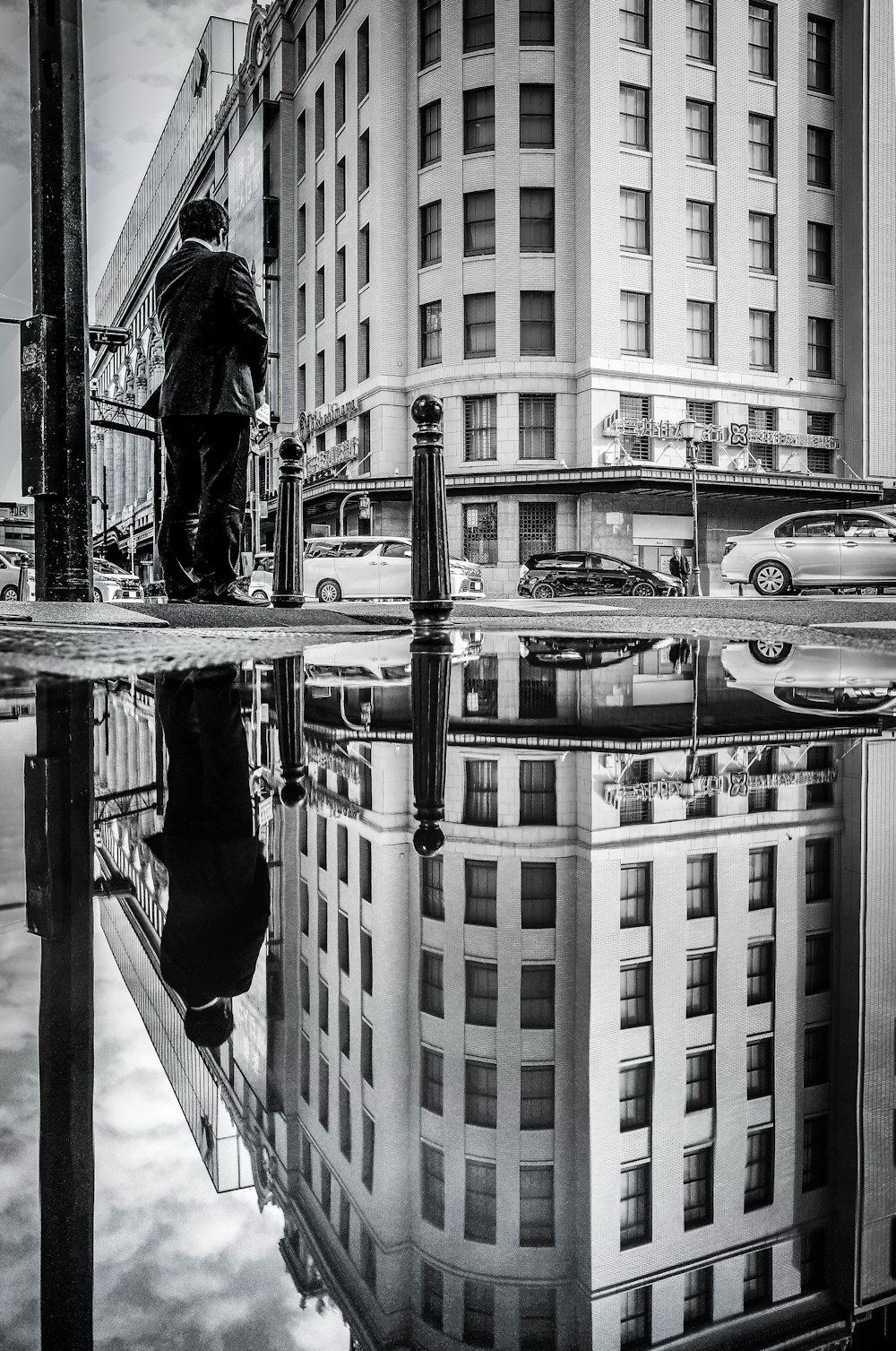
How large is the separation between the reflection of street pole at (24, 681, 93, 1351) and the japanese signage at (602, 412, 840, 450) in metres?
33.8

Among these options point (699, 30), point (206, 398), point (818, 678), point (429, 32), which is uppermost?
point (429, 32)

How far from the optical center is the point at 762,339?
36438 millimetres

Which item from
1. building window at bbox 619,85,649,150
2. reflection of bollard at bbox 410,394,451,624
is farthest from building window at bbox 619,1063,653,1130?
building window at bbox 619,85,649,150

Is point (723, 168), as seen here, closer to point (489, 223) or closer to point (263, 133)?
point (489, 223)

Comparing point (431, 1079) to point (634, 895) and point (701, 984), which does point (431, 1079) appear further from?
point (634, 895)

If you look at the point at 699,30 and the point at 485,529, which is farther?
A: the point at 699,30

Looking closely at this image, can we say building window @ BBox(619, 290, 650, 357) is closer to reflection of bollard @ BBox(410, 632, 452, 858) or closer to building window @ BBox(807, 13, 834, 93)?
building window @ BBox(807, 13, 834, 93)

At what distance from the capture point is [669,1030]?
0.85m

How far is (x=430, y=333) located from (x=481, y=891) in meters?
37.0

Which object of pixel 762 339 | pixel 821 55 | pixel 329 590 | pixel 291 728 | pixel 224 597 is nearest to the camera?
pixel 291 728

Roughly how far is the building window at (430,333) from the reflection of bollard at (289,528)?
93.9 feet

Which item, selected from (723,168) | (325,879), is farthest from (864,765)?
(723,168)

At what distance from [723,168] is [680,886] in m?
39.4

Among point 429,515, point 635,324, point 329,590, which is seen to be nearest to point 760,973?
point 429,515
